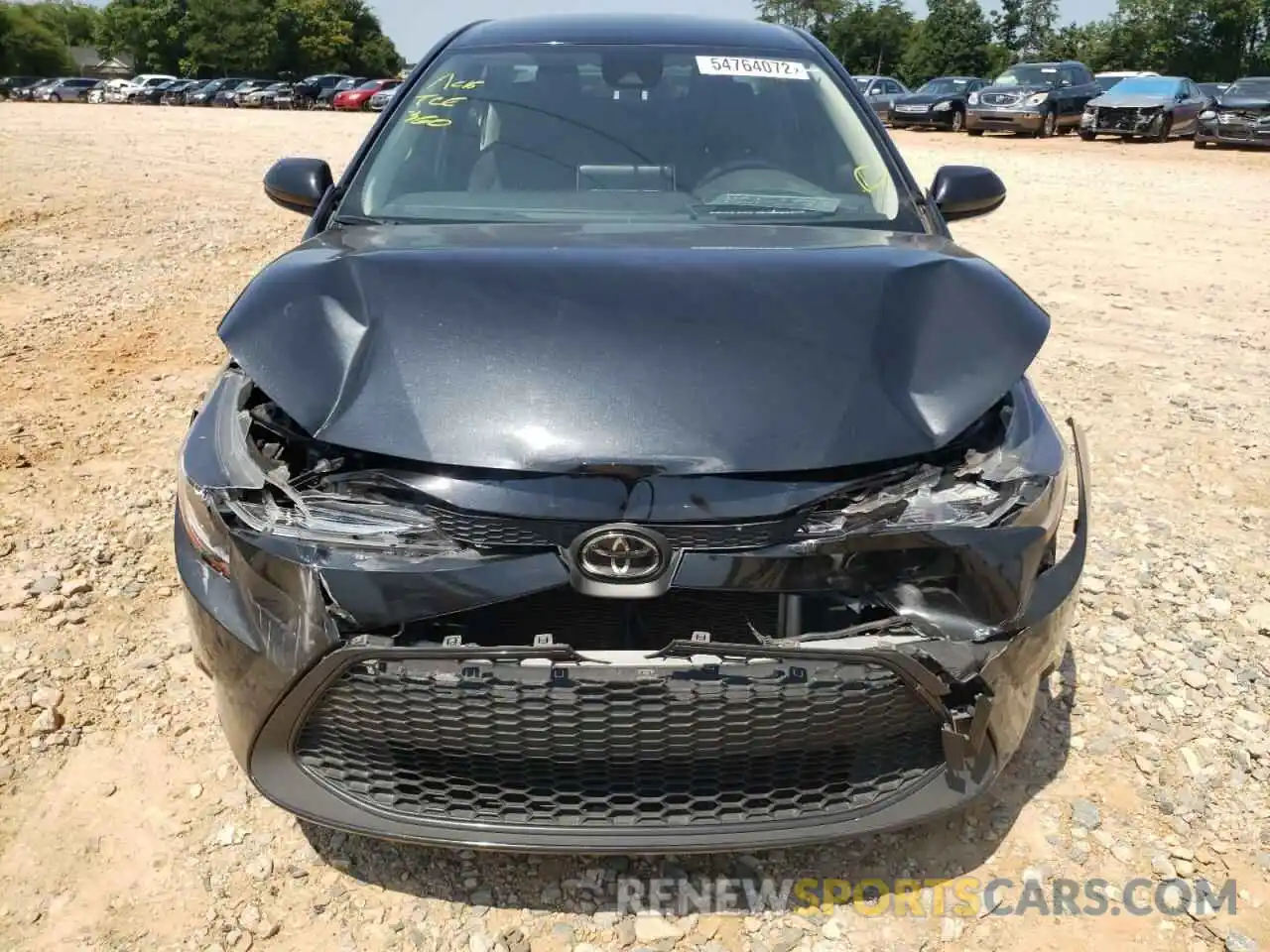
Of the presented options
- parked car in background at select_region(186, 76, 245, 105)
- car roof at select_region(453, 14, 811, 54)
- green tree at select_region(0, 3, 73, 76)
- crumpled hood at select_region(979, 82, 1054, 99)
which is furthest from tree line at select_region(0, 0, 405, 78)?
car roof at select_region(453, 14, 811, 54)

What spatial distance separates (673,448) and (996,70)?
6611cm

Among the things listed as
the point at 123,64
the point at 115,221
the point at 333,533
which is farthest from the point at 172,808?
the point at 123,64

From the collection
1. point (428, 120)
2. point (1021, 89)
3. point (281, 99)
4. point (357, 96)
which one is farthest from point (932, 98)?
point (281, 99)

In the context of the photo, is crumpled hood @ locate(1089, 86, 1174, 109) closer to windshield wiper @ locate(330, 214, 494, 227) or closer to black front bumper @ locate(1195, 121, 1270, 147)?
black front bumper @ locate(1195, 121, 1270, 147)

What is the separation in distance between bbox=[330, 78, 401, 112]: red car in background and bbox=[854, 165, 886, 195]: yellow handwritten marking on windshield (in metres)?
38.3

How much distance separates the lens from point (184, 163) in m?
15.1

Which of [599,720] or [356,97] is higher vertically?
[599,720]

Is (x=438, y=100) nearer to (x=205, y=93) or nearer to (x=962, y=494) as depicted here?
(x=962, y=494)

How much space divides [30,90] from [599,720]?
203 feet

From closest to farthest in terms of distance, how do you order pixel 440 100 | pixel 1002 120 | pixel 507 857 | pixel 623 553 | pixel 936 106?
pixel 623 553 → pixel 507 857 → pixel 440 100 → pixel 1002 120 → pixel 936 106

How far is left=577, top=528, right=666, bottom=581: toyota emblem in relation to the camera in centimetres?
180

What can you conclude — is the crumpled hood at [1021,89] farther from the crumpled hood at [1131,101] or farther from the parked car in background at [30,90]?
the parked car in background at [30,90]

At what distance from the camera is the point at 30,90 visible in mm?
51750

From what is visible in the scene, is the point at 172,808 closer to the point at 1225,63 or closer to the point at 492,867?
the point at 492,867
